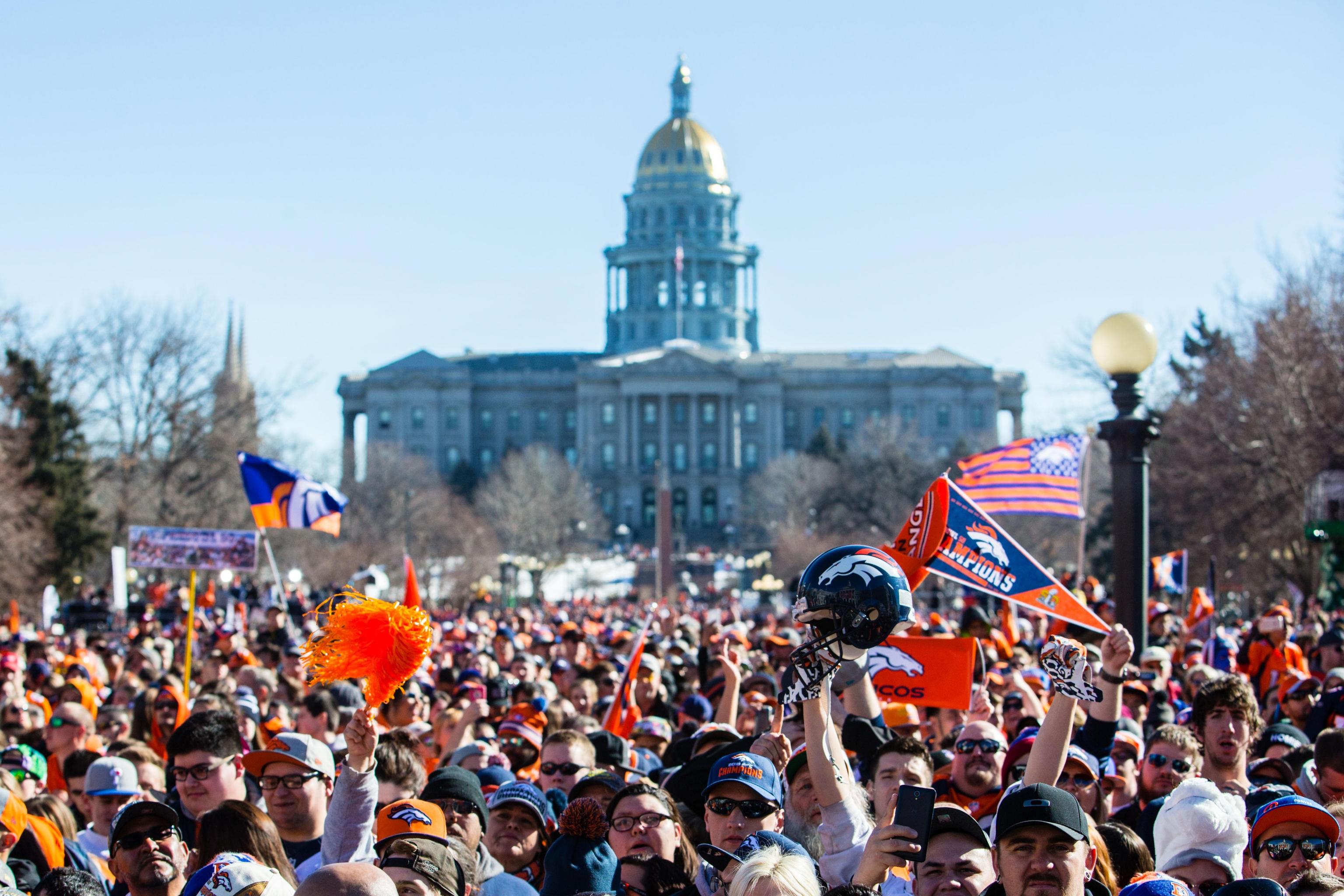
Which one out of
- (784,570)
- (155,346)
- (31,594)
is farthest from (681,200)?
(31,594)

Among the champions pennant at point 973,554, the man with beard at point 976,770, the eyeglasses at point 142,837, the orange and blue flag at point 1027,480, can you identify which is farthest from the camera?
the orange and blue flag at point 1027,480

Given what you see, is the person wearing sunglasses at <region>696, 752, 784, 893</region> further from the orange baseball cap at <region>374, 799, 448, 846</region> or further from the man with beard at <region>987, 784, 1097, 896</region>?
the man with beard at <region>987, 784, 1097, 896</region>

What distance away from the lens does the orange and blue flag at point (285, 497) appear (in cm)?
1784

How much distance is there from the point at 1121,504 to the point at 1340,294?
83.2ft

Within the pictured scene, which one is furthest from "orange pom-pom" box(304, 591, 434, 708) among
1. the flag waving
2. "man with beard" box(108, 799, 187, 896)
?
the flag waving

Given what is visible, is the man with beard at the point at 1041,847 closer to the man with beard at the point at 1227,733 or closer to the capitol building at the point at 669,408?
the man with beard at the point at 1227,733

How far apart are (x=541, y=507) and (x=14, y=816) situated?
3394 inches

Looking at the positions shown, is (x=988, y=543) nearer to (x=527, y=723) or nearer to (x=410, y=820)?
(x=527, y=723)

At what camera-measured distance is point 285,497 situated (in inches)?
712

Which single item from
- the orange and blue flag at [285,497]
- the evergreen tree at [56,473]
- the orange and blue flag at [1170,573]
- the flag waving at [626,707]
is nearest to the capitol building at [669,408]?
the evergreen tree at [56,473]

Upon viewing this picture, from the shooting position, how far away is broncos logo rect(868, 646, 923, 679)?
28.2 feet

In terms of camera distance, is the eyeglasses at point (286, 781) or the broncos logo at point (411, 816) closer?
the broncos logo at point (411, 816)

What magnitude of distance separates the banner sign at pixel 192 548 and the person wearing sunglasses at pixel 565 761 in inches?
456

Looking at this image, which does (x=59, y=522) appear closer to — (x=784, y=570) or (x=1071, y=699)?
(x=784, y=570)
